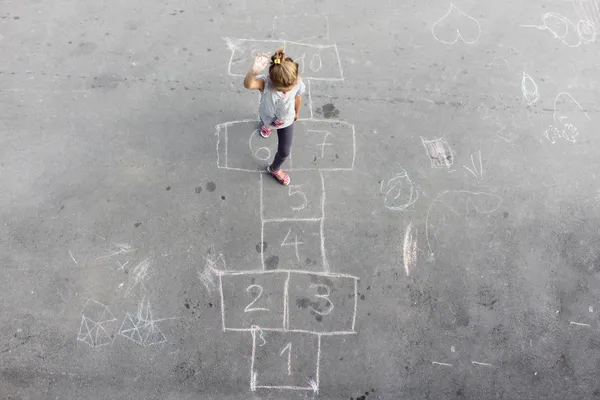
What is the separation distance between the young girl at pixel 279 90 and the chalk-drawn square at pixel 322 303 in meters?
1.19

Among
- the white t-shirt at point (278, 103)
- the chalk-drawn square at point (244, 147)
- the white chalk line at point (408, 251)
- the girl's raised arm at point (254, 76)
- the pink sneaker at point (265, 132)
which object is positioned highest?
the girl's raised arm at point (254, 76)

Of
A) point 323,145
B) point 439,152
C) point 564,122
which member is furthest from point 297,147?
point 564,122

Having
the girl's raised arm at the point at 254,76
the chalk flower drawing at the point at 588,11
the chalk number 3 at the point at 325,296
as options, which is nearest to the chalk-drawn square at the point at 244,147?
the girl's raised arm at the point at 254,76

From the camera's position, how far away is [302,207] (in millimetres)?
3684

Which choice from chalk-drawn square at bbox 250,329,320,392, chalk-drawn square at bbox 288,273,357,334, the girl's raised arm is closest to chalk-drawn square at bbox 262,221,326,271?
chalk-drawn square at bbox 288,273,357,334

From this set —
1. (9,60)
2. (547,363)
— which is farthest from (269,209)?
(9,60)

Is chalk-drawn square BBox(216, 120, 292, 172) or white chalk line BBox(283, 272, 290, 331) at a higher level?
chalk-drawn square BBox(216, 120, 292, 172)

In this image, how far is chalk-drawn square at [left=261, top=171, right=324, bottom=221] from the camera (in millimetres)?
3648

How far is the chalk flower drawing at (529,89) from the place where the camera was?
4336 mm

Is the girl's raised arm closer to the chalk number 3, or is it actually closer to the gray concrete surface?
the gray concrete surface

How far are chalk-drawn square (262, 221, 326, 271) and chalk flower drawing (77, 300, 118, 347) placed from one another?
4.64 ft

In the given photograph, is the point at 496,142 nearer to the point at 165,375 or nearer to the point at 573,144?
the point at 573,144

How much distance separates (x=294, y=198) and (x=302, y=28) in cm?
220

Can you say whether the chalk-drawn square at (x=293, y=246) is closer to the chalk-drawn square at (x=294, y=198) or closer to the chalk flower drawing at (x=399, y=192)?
the chalk-drawn square at (x=294, y=198)
